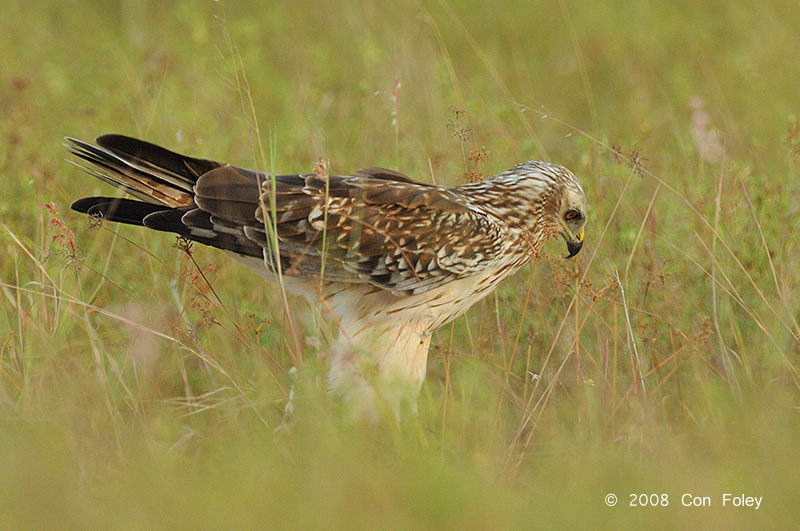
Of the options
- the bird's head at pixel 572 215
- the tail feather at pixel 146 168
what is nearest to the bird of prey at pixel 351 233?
the tail feather at pixel 146 168

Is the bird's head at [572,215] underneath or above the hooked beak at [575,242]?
above

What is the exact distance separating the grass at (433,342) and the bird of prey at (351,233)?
0.20 m

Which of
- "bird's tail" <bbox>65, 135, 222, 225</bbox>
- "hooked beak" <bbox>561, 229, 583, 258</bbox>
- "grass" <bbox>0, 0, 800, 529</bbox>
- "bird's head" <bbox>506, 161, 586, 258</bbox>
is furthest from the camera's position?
"hooked beak" <bbox>561, 229, 583, 258</bbox>

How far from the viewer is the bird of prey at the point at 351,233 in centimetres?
380

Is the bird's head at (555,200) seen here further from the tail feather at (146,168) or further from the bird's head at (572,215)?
the tail feather at (146,168)

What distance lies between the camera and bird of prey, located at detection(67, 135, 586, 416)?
380 centimetres

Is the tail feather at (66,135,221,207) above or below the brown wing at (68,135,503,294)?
above

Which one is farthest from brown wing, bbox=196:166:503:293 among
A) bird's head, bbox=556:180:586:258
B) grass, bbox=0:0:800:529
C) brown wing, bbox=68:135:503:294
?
bird's head, bbox=556:180:586:258

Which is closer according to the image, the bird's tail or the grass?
the grass

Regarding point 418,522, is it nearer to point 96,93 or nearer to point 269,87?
point 96,93

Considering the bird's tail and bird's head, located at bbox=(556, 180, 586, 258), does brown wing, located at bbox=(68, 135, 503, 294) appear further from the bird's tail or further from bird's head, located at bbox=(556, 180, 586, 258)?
bird's head, located at bbox=(556, 180, 586, 258)

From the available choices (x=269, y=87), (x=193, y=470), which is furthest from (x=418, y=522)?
(x=269, y=87)

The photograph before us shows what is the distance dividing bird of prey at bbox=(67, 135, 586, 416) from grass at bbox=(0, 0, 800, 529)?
198 mm

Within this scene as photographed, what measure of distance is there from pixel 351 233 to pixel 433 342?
1.35m
